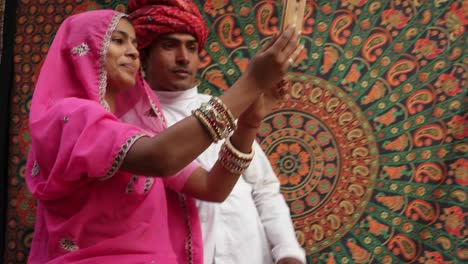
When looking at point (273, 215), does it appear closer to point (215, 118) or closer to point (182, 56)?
point (182, 56)

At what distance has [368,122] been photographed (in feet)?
6.34

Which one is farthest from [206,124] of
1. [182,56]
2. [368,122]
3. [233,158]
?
[368,122]

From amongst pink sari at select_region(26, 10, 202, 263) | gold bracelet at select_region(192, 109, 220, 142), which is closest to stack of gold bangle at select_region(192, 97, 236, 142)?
gold bracelet at select_region(192, 109, 220, 142)

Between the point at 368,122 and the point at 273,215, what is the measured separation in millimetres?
566

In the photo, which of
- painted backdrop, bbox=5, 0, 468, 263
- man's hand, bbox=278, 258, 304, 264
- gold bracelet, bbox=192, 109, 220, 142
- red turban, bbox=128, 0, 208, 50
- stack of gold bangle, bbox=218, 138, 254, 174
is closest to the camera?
gold bracelet, bbox=192, 109, 220, 142

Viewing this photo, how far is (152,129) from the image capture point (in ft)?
4.71

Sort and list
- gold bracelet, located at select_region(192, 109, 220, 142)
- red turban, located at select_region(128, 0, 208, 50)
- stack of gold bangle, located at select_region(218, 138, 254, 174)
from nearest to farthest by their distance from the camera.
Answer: gold bracelet, located at select_region(192, 109, 220, 142) → stack of gold bangle, located at select_region(218, 138, 254, 174) → red turban, located at select_region(128, 0, 208, 50)

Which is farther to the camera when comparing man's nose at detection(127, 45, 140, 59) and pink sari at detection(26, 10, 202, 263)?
man's nose at detection(127, 45, 140, 59)

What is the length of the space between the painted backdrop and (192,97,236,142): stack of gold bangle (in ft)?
3.43

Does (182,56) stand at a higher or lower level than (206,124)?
higher

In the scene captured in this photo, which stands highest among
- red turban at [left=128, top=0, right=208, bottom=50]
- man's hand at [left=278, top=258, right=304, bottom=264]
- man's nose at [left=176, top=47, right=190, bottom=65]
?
red turban at [left=128, top=0, right=208, bottom=50]

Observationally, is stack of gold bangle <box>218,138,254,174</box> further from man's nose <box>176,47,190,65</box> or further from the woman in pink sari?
man's nose <box>176,47,190,65</box>

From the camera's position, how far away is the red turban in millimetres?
1644

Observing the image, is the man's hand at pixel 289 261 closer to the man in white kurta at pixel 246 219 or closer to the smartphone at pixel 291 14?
the man in white kurta at pixel 246 219
